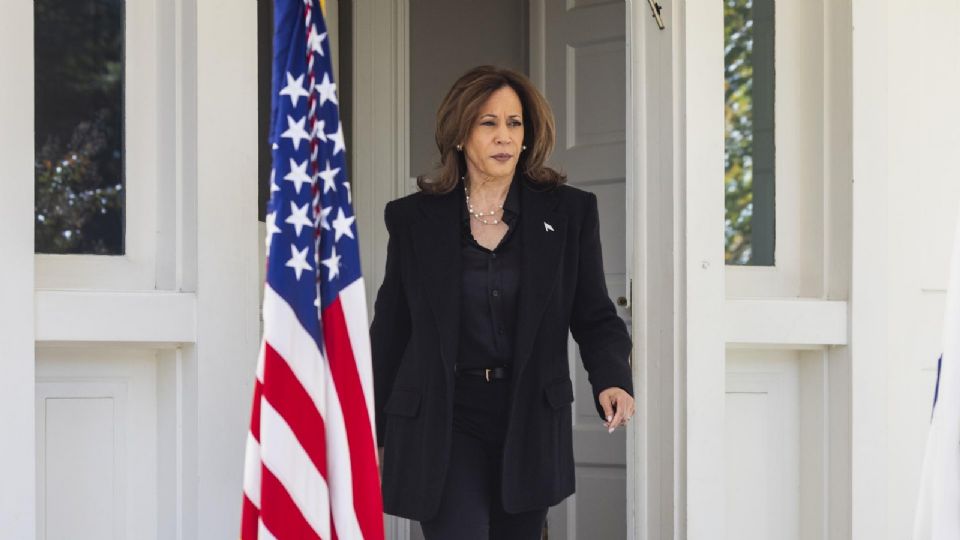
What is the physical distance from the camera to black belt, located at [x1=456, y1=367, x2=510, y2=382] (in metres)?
3.03

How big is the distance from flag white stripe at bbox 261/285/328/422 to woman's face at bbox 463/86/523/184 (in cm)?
77

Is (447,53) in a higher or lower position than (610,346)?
higher

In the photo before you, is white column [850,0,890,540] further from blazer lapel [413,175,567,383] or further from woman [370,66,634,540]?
blazer lapel [413,175,567,383]

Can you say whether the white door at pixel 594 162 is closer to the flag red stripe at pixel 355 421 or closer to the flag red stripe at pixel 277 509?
the flag red stripe at pixel 355 421

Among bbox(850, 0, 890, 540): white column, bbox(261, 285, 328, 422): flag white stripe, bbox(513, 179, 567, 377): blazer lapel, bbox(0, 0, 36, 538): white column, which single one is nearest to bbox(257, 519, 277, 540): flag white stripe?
bbox(261, 285, 328, 422): flag white stripe

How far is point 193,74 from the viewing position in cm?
329

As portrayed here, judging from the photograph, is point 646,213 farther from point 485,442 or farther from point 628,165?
point 485,442

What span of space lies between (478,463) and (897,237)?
5.94ft

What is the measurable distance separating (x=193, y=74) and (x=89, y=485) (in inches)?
43.3

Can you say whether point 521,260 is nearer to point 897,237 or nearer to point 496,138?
point 496,138

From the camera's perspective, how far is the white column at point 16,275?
305 cm

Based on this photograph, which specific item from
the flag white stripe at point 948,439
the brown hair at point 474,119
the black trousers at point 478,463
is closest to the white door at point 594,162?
the brown hair at point 474,119

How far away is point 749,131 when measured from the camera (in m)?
4.09

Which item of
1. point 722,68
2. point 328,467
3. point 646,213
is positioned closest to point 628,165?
→ point 646,213
